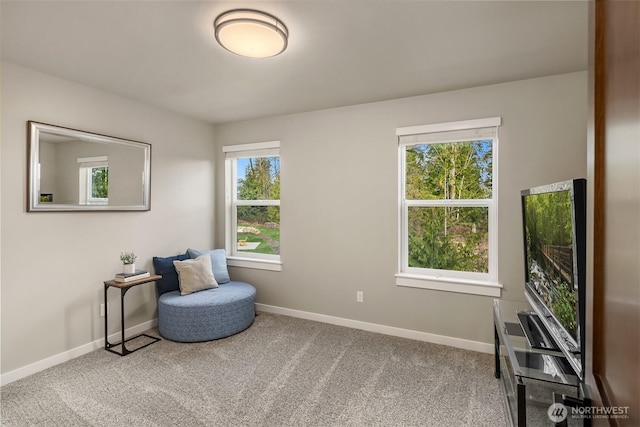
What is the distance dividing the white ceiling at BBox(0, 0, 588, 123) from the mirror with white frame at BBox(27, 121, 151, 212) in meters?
0.52

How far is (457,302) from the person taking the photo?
120 inches

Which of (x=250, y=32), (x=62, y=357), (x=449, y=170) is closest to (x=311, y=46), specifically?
(x=250, y=32)

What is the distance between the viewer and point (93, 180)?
2973 mm

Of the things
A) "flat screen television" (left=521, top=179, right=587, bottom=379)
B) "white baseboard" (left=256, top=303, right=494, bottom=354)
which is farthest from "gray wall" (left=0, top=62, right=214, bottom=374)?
"flat screen television" (left=521, top=179, right=587, bottom=379)

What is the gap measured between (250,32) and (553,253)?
2115 millimetres

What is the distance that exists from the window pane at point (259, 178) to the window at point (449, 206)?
5.31ft

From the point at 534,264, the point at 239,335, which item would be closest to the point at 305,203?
the point at 239,335

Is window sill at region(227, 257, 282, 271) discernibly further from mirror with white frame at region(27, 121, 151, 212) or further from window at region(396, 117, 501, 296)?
window at region(396, 117, 501, 296)

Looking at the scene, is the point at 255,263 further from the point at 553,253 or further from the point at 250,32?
the point at 553,253

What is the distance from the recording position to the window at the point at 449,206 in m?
2.98

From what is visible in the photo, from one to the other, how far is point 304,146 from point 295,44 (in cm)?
166

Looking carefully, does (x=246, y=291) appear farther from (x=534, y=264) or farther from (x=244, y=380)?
(x=534, y=264)

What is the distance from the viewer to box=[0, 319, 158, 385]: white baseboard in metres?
2.44

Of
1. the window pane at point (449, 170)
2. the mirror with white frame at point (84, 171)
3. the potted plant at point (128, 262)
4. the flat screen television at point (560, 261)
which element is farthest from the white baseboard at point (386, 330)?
the mirror with white frame at point (84, 171)
